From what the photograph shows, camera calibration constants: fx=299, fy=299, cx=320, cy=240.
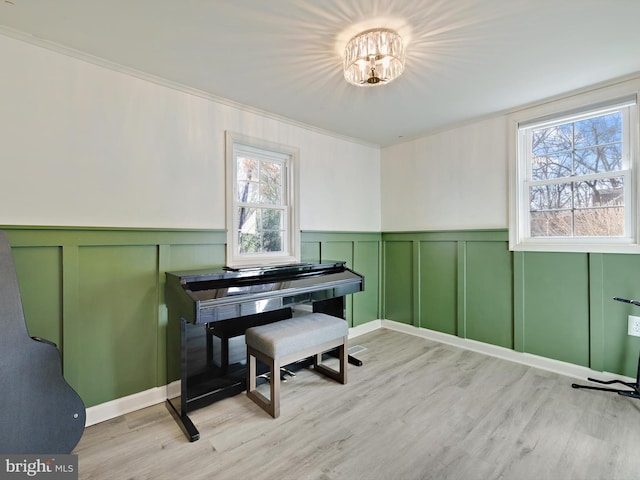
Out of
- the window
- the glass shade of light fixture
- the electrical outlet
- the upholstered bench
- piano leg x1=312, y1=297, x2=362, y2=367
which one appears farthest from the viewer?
piano leg x1=312, y1=297, x2=362, y2=367

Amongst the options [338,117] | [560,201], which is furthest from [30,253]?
[560,201]

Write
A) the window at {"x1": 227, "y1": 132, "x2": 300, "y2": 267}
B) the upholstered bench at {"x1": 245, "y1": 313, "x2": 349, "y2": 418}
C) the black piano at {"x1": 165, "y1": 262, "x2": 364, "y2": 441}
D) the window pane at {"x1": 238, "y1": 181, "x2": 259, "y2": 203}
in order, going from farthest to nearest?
the window pane at {"x1": 238, "y1": 181, "x2": 259, "y2": 203}
the window at {"x1": 227, "y1": 132, "x2": 300, "y2": 267}
the upholstered bench at {"x1": 245, "y1": 313, "x2": 349, "y2": 418}
the black piano at {"x1": 165, "y1": 262, "x2": 364, "y2": 441}

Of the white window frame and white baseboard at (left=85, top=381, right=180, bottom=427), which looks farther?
the white window frame

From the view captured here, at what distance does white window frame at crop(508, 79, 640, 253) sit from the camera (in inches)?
90.0

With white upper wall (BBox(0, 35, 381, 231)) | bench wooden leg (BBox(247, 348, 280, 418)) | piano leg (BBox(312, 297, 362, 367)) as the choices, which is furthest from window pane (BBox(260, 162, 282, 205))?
bench wooden leg (BBox(247, 348, 280, 418))

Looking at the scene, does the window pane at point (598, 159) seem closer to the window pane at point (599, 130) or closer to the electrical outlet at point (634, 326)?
the window pane at point (599, 130)

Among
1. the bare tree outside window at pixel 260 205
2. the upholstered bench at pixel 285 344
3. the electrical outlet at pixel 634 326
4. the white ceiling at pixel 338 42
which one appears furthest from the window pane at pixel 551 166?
the bare tree outside window at pixel 260 205

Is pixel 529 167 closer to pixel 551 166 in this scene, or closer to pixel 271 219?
pixel 551 166

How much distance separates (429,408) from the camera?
2090 mm

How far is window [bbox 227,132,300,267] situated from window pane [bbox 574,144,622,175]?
254cm

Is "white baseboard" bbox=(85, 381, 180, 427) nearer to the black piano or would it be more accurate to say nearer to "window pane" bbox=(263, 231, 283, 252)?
the black piano

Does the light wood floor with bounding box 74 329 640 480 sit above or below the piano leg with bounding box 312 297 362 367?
below

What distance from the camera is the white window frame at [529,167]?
7.50 ft

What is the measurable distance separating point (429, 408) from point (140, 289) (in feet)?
7.25
